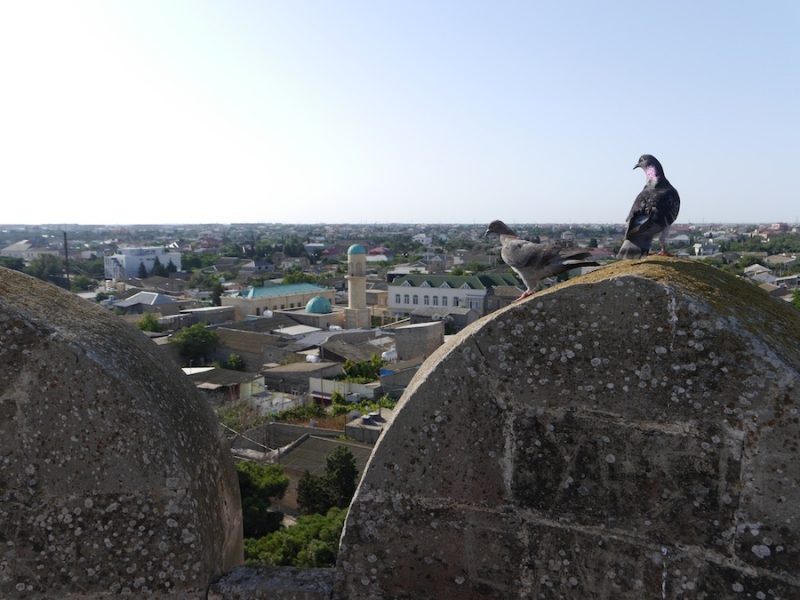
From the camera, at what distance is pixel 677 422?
231 cm

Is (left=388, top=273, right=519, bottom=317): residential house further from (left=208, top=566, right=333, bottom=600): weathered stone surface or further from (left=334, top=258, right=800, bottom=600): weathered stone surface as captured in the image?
(left=334, top=258, right=800, bottom=600): weathered stone surface

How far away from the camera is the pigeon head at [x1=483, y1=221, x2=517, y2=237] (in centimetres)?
457

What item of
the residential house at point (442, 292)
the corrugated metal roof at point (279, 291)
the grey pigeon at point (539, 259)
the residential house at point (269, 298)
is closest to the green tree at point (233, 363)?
the residential house at point (269, 298)

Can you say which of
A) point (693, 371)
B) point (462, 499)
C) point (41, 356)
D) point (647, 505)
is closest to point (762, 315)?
point (693, 371)

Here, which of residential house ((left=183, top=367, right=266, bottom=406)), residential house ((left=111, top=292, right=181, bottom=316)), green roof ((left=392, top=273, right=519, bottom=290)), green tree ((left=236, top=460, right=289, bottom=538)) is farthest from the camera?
residential house ((left=111, top=292, right=181, bottom=316))

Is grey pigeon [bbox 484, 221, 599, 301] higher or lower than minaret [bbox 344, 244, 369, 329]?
higher

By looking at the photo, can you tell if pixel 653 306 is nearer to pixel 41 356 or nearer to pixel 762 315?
pixel 762 315

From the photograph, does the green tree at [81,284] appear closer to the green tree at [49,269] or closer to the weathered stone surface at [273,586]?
the green tree at [49,269]

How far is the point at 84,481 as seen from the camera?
2635 mm

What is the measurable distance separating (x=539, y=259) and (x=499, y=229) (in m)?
1.28

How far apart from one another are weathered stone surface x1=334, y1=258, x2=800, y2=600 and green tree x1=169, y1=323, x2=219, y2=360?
3768 cm

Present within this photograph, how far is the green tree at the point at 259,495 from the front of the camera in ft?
40.9

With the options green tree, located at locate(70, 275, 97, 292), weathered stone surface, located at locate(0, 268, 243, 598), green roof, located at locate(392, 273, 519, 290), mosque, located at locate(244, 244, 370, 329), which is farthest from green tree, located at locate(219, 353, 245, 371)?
green tree, located at locate(70, 275, 97, 292)

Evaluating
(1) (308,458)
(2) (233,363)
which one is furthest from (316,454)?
(2) (233,363)
